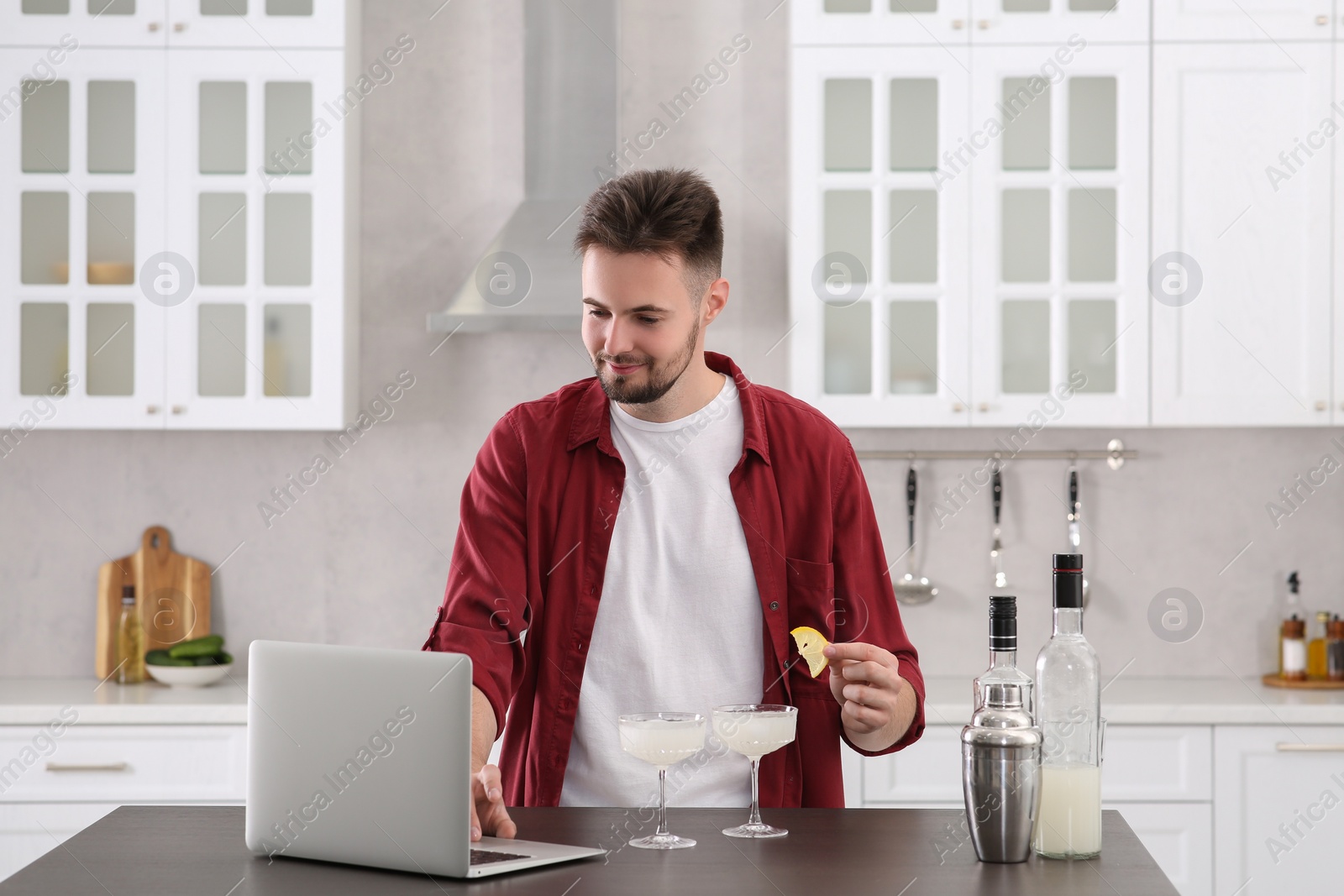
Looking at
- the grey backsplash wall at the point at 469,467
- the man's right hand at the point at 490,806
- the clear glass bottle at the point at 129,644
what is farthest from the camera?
the grey backsplash wall at the point at 469,467

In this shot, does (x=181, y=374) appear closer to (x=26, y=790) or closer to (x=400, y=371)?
(x=400, y=371)

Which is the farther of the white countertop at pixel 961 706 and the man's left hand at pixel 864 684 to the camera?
the white countertop at pixel 961 706

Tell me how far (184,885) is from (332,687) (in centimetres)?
23

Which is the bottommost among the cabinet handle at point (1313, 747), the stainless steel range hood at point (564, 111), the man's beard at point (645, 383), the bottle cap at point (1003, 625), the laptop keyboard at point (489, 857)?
the cabinet handle at point (1313, 747)

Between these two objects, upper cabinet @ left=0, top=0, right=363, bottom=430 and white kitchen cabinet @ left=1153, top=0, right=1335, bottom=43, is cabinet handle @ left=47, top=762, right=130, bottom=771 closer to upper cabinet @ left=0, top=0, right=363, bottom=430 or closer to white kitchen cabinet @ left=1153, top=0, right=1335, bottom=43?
upper cabinet @ left=0, top=0, right=363, bottom=430

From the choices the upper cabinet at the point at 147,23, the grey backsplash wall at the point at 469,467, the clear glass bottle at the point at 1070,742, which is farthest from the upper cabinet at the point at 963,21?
the clear glass bottle at the point at 1070,742

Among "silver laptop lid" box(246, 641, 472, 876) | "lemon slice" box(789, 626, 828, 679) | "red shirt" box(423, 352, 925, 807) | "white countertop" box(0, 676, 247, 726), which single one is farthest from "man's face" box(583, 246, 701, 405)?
"white countertop" box(0, 676, 247, 726)

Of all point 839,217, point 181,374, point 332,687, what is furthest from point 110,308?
point 332,687

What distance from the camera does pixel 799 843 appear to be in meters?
1.37

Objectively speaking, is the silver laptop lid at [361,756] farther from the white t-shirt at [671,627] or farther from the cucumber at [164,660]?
the cucumber at [164,660]

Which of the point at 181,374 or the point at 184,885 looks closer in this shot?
the point at 184,885

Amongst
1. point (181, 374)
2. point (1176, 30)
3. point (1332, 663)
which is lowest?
point (1332, 663)

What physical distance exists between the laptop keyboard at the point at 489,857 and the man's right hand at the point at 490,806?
3 cm

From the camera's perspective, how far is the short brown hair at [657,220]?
1.76 meters
